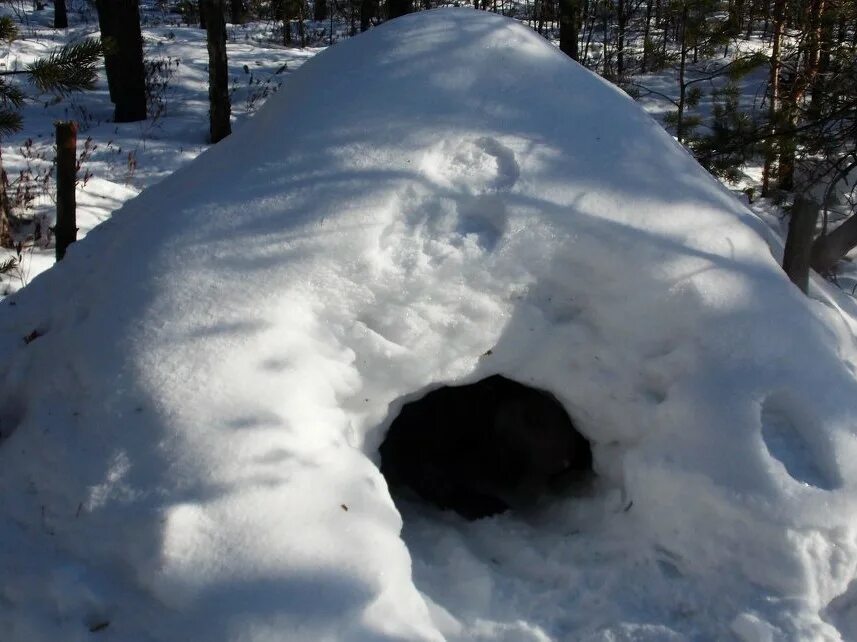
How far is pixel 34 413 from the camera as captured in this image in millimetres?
2658

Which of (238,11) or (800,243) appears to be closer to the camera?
(800,243)

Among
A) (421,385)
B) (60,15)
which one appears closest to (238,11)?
(60,15)

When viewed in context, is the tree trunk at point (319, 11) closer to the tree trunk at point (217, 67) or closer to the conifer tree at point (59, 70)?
the tree trunk at point (217, 67)

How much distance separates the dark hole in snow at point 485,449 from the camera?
3414 millimetres

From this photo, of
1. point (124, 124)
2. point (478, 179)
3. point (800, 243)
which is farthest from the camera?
point (124, 124)

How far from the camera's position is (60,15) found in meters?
17.3

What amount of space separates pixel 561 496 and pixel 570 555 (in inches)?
19.8

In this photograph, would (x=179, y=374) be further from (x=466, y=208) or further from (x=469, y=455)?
(x=469, y=455)

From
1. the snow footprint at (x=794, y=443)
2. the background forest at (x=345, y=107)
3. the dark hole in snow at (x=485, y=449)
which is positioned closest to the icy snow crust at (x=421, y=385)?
the snow footprint at (x=794, y=443)

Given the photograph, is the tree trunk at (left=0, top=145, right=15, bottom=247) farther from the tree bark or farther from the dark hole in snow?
the tree bark

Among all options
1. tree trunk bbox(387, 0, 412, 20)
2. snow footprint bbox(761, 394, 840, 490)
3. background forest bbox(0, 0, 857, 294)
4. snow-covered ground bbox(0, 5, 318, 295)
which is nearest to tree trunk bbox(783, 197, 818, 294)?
background forest bbox(0, 0, 857, 294)

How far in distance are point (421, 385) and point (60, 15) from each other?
18569mm

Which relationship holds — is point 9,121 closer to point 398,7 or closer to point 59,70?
point 59,70

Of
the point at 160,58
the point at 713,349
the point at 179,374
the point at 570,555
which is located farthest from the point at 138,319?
the point at 160,58
